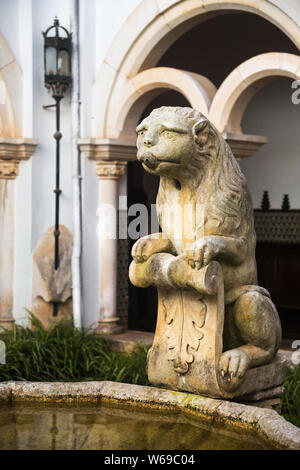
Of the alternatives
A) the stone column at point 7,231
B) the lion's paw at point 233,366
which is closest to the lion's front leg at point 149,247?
the lion's paw at point 233,366

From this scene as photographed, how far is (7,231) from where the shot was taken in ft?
24.0

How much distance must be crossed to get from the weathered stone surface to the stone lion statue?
323 centimetres

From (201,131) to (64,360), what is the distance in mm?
2776

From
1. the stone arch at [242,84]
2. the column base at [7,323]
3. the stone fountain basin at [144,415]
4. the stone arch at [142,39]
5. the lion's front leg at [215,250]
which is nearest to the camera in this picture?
the stone fountain basin at [144,415]

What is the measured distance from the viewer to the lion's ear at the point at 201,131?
402 centimetres

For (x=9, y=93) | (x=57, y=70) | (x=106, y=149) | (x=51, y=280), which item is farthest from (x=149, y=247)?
(x=9, y=93)

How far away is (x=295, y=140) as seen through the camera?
30.6ft

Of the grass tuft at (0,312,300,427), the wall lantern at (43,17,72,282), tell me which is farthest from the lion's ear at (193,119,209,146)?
the wall lantern at (43,17,72,282)

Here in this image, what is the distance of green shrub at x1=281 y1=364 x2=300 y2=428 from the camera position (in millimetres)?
4535

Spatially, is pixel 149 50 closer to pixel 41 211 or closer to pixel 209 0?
pixel 209 0

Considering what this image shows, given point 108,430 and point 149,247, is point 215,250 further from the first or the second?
point 108,430

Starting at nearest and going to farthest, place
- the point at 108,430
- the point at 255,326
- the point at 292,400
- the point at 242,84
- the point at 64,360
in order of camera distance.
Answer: the point at 108,430, the point at 255,326, the point at 292,400, the point at 64,360, the point at 242,84

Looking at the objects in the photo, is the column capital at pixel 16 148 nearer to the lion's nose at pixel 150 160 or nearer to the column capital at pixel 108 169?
the column capital at pixel 108 169

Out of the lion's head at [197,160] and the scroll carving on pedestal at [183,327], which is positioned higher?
the lion's head at [197,160]
